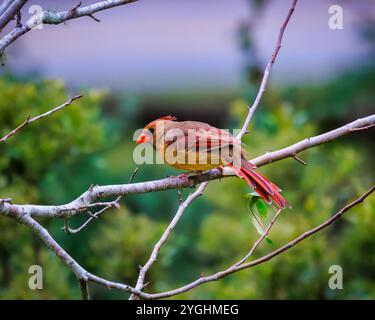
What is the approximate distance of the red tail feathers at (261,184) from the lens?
258cm

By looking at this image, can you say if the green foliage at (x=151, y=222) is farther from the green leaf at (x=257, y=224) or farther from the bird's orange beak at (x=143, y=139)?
the green leaf at (x=257, y=224)

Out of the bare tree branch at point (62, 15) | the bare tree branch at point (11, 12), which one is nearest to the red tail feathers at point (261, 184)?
the bare tree branch at point (62, 15)

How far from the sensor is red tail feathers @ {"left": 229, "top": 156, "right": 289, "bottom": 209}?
2.58 metres

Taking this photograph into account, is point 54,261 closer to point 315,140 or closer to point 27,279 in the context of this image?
point 27,279

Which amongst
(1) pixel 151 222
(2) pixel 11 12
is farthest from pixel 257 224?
(1) pixel 151 222

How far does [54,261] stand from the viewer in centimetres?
462

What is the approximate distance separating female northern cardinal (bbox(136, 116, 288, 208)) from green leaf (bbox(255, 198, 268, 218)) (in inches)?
1.9

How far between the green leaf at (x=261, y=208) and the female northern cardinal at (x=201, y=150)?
49 millimetres

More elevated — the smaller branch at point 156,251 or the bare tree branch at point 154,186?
the bare tree branch at point 154,186

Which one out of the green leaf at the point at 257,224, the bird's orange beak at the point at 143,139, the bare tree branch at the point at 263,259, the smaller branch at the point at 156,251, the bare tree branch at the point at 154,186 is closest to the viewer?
the bare tree branch at the point at 263,259

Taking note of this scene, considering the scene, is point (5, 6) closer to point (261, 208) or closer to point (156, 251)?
point (156, 251)

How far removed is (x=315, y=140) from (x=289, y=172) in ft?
7.21
